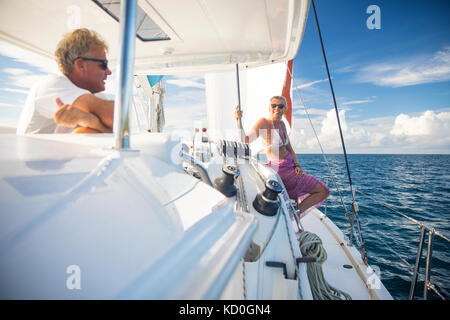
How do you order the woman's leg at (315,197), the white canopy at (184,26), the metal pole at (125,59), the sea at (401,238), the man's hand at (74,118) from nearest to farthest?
the metal pole at (125,59)
the man's hand at (74,118)
the white canopy at (184,26)
the woman's leg at (315,197)
the sea at (401,238)

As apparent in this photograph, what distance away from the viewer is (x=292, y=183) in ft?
7.04

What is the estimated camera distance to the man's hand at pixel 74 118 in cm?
75

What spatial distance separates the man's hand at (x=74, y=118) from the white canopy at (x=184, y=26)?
110cm

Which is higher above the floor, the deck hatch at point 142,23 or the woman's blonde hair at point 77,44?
the deck hatch at point 142,23

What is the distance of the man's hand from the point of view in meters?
0.75

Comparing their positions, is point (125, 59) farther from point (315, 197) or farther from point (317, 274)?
point (315, 197)

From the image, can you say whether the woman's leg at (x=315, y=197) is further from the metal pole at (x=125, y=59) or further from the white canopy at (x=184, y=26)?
the metal pole at (x=125, y=59)

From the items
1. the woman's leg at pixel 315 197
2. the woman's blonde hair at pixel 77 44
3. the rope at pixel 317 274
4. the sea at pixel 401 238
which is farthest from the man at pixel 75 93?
the woman's leg at pixel 315 197

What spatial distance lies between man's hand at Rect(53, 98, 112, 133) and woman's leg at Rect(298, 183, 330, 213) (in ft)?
6.39

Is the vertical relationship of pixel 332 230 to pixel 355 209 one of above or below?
below

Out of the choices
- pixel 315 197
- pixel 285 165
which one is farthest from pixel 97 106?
pixel 315 197

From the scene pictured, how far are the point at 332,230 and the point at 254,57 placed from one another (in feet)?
7.33
